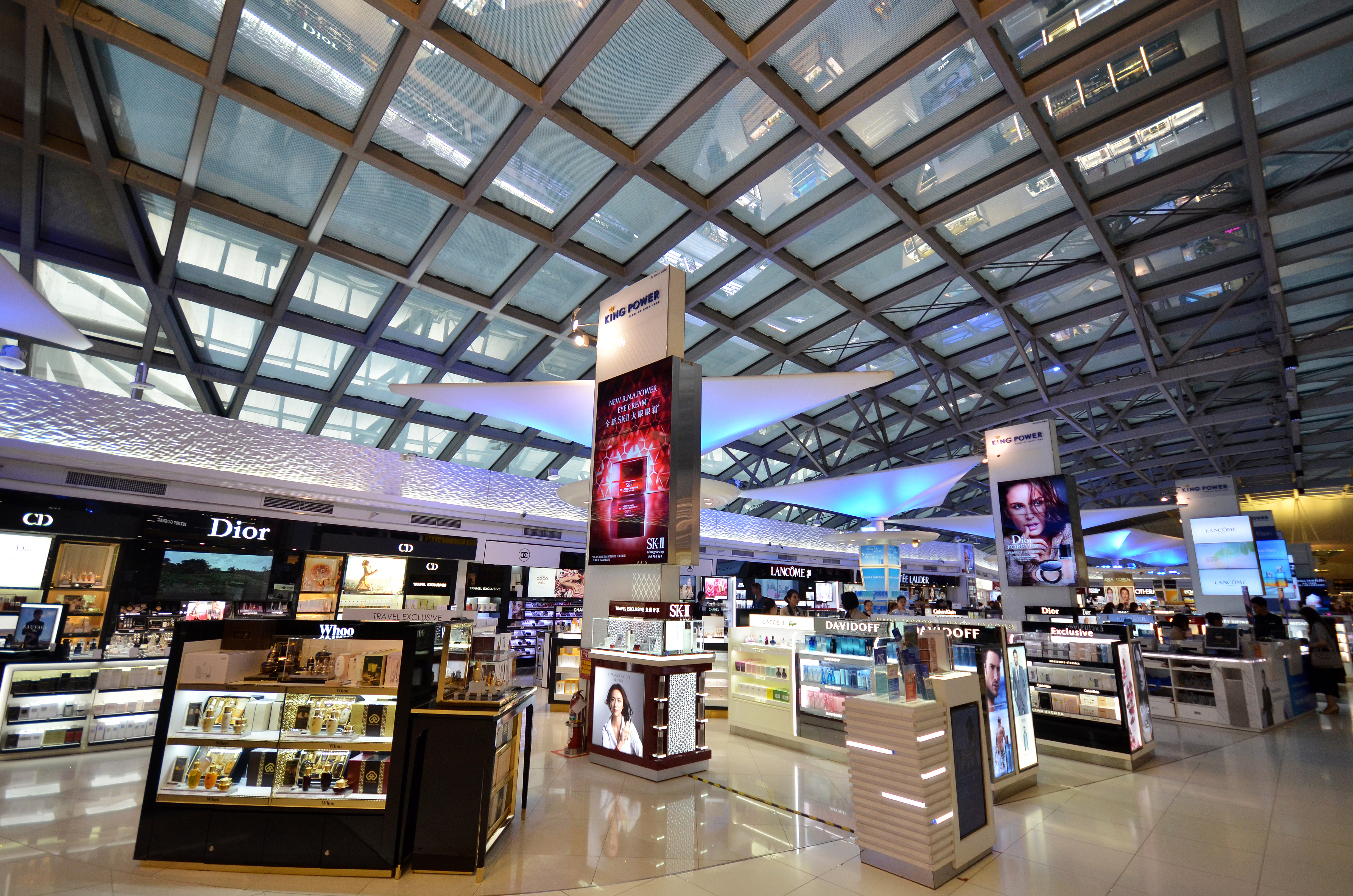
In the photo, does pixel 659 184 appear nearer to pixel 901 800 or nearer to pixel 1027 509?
pixel 901 800

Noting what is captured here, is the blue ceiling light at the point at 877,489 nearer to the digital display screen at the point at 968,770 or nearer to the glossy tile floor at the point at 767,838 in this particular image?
the glossy tile floor at the point at 767,838

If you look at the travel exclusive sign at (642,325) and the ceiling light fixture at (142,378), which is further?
the ceiling light fixture at (142,378)

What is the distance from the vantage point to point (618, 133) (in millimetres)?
6609

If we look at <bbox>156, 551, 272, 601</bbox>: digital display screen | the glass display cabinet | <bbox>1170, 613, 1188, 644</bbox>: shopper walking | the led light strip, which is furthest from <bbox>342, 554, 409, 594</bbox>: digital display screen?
<bbox>1170, 613, 1188, 644</bbox>: shopper walking

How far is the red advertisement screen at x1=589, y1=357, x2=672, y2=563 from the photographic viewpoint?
236 inches

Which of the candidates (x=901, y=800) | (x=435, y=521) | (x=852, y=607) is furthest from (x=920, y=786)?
(x=435, y=521)

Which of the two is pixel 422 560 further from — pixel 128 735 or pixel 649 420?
pixel 649 420

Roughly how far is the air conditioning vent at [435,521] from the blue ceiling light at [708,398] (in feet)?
16.6

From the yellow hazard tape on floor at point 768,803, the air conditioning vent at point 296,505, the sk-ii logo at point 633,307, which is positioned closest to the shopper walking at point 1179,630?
the yellow hazard tape on floor at point 768,803

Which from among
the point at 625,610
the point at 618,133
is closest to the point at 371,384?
the point at 618,133

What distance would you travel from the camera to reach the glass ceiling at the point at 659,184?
18.2 ft

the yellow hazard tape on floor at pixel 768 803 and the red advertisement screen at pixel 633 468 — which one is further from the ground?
the red advertisement screen at pixel 633 468

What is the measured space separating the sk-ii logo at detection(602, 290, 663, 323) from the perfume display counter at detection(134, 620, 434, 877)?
13.7 feet

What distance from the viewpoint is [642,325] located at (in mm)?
6613
